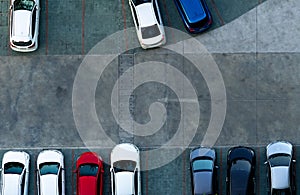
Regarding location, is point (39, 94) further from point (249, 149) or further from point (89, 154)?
point (249, 149)

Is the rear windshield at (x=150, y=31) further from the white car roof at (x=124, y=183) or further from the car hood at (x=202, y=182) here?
the car hood at (x=202, y=182)

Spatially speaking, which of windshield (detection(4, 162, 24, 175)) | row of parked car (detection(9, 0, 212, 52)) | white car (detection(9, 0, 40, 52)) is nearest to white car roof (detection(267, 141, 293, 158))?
row of parked car (detection(9, 0, 212, 52))

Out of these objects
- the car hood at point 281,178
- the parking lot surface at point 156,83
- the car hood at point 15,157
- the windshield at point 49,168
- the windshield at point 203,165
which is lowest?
the car hood at point 281,178

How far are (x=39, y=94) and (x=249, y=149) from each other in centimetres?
971

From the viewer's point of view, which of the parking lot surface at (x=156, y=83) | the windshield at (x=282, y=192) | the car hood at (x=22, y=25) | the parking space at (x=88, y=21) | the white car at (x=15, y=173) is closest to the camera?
the windshield at (x=282, y=192)

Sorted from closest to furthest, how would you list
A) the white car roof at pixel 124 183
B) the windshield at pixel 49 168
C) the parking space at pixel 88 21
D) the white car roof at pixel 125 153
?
1. the white car roof at pixel 124 183
2. the windshield at pixel 49 168
3. the white car roof at pixel 125 153
4. the parking space at pixel 88 21

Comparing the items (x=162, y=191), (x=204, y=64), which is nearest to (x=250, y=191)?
(x=162, y=191)

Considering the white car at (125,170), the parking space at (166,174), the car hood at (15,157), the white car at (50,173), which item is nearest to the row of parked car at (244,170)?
the parking space at (166,174)

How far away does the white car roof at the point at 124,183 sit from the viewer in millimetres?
29281

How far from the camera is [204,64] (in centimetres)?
3070

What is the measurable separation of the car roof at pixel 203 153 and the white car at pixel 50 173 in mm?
5800

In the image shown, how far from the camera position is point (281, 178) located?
95.7 feet

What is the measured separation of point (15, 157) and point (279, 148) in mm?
11598

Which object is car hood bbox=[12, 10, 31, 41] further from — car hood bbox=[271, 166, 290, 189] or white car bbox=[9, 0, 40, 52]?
car hood bbox=[271, 166, 290, 189]
